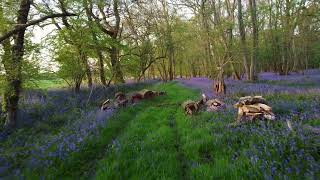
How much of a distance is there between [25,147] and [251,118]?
5961 millimetres

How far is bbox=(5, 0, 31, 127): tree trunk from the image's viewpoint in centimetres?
868

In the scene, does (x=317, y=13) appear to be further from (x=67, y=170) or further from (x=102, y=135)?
(x=67, y=170)

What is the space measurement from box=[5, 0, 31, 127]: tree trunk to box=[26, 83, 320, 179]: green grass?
3.49 meters

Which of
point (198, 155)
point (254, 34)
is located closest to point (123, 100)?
point (198, 155)

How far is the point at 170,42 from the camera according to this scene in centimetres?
3428

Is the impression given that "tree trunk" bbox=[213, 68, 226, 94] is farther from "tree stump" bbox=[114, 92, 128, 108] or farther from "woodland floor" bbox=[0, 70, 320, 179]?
Answer: "woodland floor" bbox=[0, 70, 320, 179]

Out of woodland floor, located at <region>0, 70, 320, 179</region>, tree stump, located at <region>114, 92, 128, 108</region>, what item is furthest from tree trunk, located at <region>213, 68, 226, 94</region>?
woodland floor, located at <region>0, 70, 320, 179</region>

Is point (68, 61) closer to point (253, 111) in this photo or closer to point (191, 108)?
point (191, 108)

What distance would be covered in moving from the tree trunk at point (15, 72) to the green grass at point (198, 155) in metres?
3.49

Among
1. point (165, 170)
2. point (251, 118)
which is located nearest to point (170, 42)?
point (251, 118)

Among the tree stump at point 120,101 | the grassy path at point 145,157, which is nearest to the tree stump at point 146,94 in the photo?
the tree stump at point 120,101

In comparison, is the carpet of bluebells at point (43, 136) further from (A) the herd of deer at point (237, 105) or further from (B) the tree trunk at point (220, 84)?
(B) the tree trunk at point (220, 84)

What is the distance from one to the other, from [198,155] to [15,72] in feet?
20.9

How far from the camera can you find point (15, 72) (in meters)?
8.64
